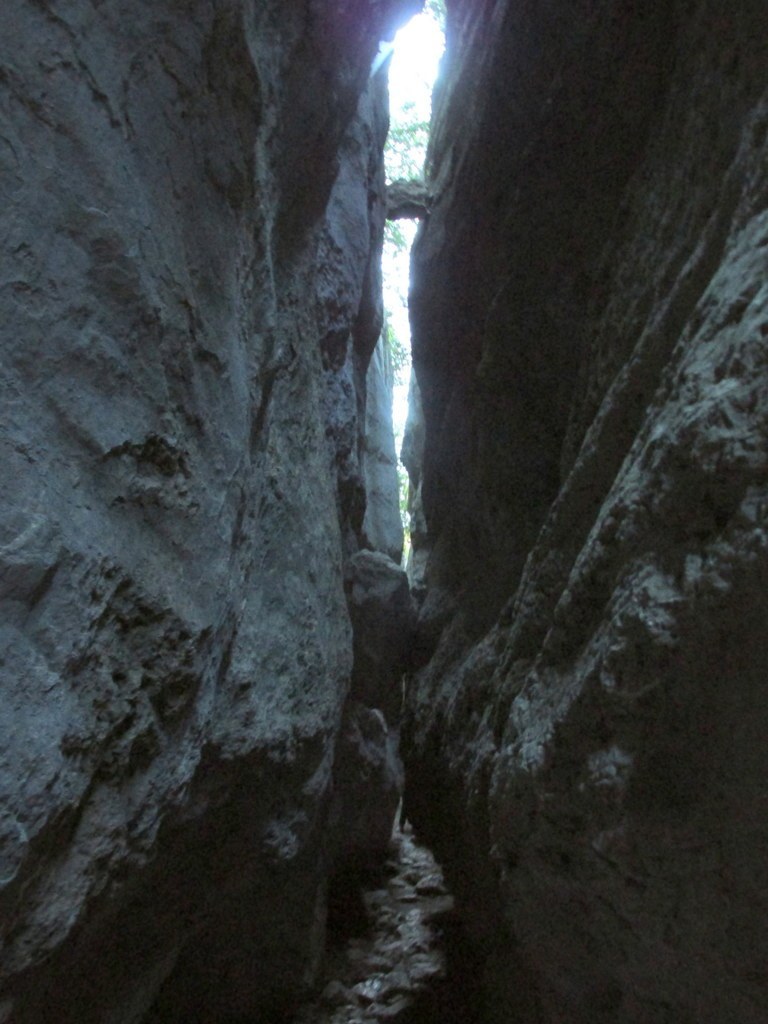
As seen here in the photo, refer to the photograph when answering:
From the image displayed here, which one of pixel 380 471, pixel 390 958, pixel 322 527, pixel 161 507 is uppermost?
pixel 380 471

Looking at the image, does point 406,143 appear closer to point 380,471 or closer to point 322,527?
point 380,471

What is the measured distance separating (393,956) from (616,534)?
15.3ft

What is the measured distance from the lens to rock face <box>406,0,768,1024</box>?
8.08ft

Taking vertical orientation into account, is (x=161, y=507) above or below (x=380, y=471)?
below

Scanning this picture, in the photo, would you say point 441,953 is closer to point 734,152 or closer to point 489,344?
point 489,344

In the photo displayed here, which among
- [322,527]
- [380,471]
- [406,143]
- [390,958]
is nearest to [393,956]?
[390,958]

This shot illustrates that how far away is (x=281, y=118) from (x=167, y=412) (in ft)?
7.03

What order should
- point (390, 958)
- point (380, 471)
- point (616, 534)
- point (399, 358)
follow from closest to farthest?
point (616, 534), point (390, 958), point (380, 471), point (399, 358)

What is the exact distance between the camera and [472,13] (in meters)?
7.55

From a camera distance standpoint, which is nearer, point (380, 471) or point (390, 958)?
point (390, 958)

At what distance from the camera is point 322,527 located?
5.29 m

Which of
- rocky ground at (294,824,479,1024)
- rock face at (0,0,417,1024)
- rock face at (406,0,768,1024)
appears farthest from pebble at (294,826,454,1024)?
rock face at (406,0,768,1024)

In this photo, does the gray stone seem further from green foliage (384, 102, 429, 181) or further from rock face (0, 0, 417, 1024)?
rock face (0, 0, 417, 1024)

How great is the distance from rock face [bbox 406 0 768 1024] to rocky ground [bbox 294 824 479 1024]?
614 millimetres
